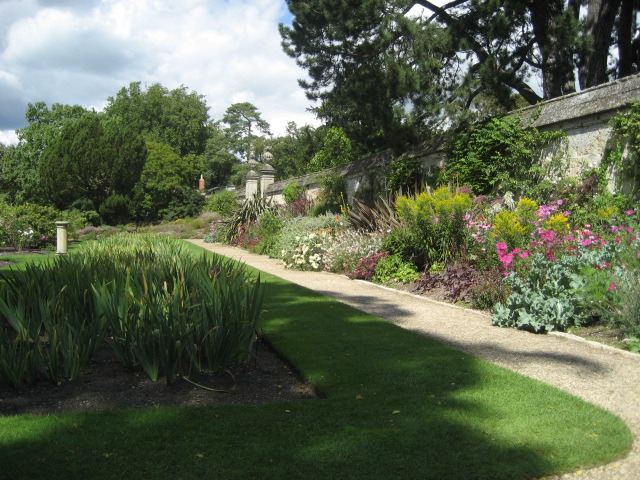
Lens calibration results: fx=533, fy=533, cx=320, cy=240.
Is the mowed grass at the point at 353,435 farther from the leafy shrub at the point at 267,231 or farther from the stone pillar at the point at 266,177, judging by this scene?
the stone pillar at the point at 266,177

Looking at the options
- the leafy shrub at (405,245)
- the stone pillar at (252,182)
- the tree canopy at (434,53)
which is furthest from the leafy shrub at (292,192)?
the leafy shrub at (405,245)

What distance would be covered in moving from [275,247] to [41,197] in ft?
90.0

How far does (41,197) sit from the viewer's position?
35094 millimetres

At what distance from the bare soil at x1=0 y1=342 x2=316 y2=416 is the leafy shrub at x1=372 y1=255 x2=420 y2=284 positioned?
4831 millimetres

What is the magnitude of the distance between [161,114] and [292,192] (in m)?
39.7

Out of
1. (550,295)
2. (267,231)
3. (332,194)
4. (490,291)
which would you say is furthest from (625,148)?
(332,194)

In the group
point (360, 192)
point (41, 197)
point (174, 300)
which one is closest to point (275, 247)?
point (360, 192)

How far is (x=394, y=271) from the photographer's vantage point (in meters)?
8.99

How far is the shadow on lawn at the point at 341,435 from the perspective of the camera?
8.15ft

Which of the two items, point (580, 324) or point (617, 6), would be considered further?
point (617, 6)

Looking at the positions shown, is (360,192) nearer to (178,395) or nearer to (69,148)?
(178,395)

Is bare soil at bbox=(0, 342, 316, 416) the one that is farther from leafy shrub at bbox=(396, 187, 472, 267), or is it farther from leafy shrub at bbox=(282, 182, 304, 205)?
leafy shrub at bbox=(282, 182, 304, 205)

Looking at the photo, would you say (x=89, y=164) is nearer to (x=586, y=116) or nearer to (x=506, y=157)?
(x=506, y=157)

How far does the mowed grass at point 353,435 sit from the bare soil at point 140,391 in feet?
0.67
